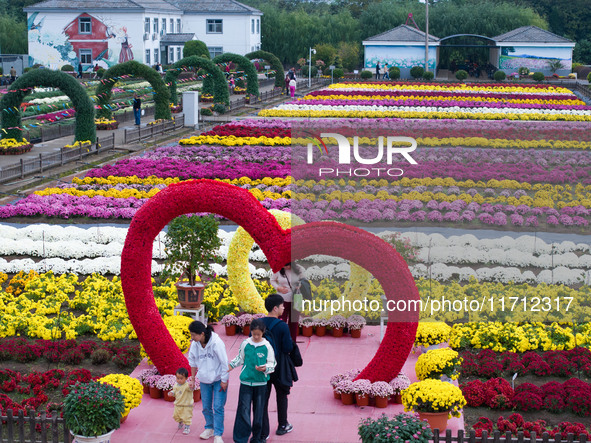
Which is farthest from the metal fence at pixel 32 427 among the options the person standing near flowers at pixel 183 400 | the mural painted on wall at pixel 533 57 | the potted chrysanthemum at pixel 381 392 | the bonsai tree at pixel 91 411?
the mural painted on wall at pixel 533 57

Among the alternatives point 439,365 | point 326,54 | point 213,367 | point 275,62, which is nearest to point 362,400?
point 439,365

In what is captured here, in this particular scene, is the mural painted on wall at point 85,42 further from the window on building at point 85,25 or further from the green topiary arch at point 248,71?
the green topiary arch at point 248,71

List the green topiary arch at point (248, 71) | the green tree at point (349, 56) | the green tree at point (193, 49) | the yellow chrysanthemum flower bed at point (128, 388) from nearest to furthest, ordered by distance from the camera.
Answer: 1. the yellow chrysanthemum flower bed at point (128, 388)
2. the green topiary arch at point (248, 71)
3. the green tree at point (193, 49)
4. the green tree at point (349, 56)

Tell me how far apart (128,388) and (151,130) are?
24431 millimetres

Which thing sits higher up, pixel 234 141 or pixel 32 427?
pixel 234 141

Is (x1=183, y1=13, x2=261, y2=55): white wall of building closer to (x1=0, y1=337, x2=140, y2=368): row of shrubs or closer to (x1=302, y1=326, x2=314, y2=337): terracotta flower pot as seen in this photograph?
(x1=302, y1=326, x2=314, y2=337): terracotta flower pot

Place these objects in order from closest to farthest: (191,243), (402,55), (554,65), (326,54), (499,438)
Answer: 1. (499,438)
2. (191,243)
3. (554,65)
4. (402,55)
5. (326,54)

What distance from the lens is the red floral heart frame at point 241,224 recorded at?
414 inches

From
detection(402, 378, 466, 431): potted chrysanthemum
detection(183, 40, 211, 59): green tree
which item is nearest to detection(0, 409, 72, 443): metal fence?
detection(402, 378, 466, 431): potted chrysanthemum

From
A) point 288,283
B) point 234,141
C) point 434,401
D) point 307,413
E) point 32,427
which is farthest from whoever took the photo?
point 234,141

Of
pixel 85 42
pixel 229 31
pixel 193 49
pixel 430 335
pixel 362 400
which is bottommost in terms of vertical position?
pixel 362 400

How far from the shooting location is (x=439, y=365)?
10.4 meters

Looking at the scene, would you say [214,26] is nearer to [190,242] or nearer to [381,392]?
[190,242]

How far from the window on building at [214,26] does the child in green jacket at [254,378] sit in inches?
2659
